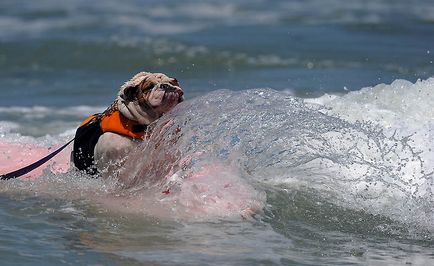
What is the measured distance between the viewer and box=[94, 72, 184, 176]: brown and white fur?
5477mm

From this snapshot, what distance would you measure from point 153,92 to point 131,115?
18cm

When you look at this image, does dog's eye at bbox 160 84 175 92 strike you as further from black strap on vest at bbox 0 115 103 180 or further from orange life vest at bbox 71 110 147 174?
black strap on vest at bbox 0 115 103 180

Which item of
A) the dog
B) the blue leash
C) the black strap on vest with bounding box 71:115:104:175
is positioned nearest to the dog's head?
the dog

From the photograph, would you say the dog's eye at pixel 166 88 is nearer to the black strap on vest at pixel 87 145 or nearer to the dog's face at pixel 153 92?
the dog's face at pixel 153 92

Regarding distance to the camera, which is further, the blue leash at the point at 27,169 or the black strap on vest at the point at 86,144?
the blue leash at the point at 27,169

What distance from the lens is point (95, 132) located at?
5645mm

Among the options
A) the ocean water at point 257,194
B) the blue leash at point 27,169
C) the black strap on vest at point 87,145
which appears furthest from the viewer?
the blue leash at point 27,169

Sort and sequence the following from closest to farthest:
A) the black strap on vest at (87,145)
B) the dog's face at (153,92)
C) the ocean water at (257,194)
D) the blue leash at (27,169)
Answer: the ocean water at (257,194), the dog's face at (153,92), the black strap on vest at (87,145), the blue leash at (27,169)

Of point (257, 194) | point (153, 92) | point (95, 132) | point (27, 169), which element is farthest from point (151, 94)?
point (27, 169)

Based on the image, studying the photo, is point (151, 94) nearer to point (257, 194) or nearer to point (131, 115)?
point (131, 115)

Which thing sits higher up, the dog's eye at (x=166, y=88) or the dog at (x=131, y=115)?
the dog's eye at (x=166, y=88)

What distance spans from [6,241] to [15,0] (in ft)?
50.8

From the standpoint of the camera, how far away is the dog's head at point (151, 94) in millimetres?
5469

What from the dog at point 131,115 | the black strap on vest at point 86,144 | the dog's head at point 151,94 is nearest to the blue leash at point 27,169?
the black strap on vest at point 86,144
